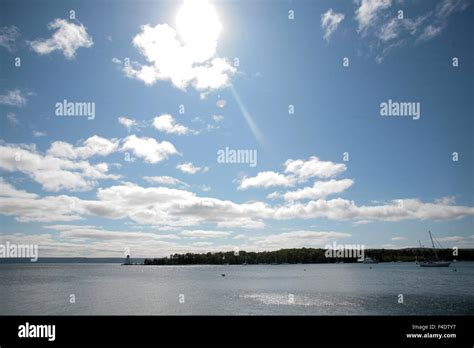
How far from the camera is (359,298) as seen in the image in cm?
6412
